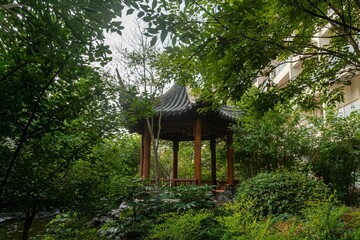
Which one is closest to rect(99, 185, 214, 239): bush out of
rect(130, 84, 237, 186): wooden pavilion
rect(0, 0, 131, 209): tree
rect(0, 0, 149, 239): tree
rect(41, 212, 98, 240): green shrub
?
rect(41, 212, 98, 240): green shrub

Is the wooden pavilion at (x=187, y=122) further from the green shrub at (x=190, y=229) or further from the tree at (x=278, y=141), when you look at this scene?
the green shrub at (x=190, y=229)

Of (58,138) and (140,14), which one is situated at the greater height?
(140,14)

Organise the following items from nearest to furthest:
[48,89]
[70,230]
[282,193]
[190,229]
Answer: [48,89] < [70,230] < [190,229] < [282,193]

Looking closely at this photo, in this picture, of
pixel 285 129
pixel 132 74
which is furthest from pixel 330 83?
pixel 132 74

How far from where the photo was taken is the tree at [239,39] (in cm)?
200

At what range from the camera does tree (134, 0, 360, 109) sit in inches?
78.8

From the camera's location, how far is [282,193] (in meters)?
5.08

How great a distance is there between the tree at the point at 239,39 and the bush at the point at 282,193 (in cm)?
174

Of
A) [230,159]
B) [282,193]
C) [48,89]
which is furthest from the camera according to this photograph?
[230,159]

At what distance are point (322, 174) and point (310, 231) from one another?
4.83m

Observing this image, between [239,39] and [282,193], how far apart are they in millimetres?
3564

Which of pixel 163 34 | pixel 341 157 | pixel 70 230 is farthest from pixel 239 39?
pixel 341 157

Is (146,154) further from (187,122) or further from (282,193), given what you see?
(282,193)

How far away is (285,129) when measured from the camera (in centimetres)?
838
